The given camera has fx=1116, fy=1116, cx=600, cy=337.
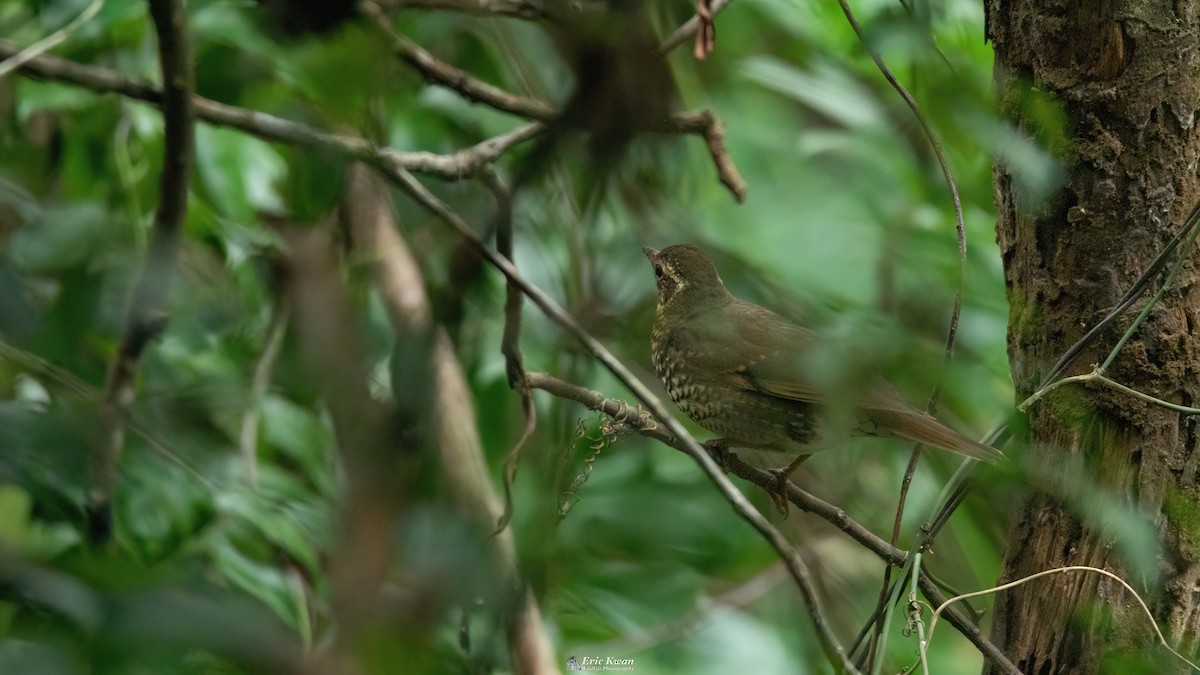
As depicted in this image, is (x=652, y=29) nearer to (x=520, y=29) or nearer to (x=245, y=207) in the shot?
(x=520, y=29)

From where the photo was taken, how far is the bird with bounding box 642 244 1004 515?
277cm

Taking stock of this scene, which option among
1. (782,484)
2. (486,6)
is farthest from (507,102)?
(782,484)

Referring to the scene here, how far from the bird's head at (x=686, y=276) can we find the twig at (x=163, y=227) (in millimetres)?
1927

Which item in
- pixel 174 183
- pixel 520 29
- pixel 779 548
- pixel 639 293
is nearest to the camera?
pixel 779 548

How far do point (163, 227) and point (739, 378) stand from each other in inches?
71.8

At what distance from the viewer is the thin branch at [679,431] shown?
5.66ft

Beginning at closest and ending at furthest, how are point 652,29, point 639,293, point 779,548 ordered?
point 779,548 < point 652,29 < point 639,293

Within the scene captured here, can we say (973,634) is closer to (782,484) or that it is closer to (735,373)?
(782,484)

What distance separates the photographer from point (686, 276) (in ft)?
12.5

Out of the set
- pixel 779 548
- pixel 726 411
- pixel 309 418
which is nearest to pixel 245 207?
pixel 309 418

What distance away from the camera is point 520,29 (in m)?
2.67

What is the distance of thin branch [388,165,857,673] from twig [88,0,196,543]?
0.40 meters

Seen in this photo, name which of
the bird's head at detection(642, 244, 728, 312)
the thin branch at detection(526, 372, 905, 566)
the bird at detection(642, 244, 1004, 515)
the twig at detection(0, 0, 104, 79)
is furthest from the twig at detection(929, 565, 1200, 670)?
the twig at detection(0, 0, 104, 79)

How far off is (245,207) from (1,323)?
1301 mm
